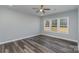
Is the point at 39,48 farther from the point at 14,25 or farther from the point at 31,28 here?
the point at 31,28

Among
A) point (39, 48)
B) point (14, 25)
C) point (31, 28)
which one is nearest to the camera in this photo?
point (39, 48)

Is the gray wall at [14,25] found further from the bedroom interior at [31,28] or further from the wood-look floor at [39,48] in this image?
the wood-look floor at [39,48]

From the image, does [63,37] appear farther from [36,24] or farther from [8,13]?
[8,13]

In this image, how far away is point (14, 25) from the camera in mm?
4363

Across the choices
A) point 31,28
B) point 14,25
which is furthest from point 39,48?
point 31,28

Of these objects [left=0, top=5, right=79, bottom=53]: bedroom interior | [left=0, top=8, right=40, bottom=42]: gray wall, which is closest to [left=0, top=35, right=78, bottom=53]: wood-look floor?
[left=0, top=5, right=79, bottom=53]: bedroom interior

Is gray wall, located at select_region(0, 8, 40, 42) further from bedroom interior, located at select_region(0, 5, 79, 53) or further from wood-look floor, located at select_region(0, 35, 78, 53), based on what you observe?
wood-look floor, located at select_region(0, 35, 78, 53)

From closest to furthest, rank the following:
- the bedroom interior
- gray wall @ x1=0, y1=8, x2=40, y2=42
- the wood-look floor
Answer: the wood-look floor, the bedroom interior, gray wall @ x1=0, y1=8, x2=40, y2=42

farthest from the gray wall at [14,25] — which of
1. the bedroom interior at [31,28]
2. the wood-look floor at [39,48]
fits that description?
the wood-look floor at [39,48]

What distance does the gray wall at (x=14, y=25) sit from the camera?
3771 mm

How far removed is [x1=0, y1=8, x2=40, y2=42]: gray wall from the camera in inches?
148
